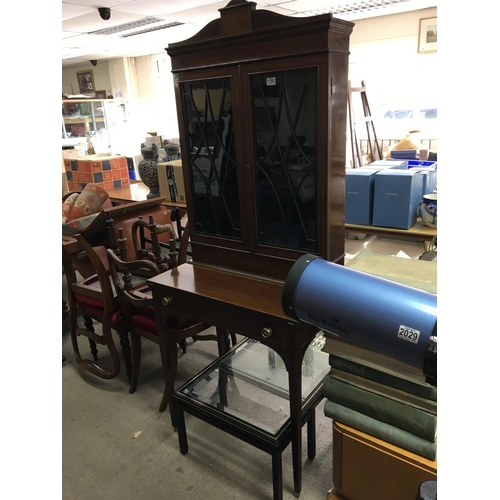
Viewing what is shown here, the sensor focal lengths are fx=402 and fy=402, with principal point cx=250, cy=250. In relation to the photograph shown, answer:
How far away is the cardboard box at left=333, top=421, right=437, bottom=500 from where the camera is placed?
1.08 m

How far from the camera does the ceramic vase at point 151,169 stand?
9.51 ft

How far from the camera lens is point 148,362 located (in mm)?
2416

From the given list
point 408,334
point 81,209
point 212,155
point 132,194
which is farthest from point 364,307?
point 132,194

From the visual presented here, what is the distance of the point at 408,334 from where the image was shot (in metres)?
0.61

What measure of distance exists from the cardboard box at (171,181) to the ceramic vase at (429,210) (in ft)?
5.04

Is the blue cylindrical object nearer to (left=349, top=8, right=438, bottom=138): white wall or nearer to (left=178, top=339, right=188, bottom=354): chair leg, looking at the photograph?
(left=178, top=339, right=188, bottom=354): chair leg

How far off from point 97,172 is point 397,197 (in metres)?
2.56

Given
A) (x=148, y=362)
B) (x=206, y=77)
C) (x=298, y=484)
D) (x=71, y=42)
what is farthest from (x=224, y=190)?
(x=71, y=42)

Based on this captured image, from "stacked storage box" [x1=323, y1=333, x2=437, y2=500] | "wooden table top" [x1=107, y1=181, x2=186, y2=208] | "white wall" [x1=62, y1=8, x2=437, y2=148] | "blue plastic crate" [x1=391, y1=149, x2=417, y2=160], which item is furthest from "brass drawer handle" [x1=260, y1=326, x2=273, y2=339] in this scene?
"white wall" [x1=62, y1=8, x2=437, y2=148]

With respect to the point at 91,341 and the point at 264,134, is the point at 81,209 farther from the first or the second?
the point at 264,134

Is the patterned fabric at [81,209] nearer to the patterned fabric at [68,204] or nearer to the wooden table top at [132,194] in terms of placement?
the patterned fabric at [68,204]

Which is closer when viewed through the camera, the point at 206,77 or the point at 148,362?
the point at 206,77
